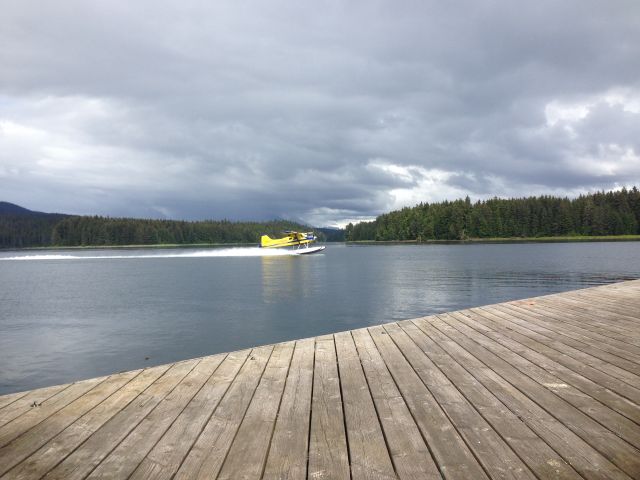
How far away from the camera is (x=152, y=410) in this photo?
12.1ft

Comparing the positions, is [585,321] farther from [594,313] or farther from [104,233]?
[104,233]

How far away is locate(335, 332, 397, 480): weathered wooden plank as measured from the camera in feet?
8.48

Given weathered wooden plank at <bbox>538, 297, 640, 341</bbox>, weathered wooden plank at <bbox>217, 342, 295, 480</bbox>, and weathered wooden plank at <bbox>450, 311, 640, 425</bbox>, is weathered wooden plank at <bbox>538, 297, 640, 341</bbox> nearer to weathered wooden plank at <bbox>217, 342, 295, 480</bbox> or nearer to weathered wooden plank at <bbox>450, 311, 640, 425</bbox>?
weathered wooden plank at <bbox>450, 311, 640, 425</bbox>

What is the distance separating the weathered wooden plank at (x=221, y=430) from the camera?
265 cm

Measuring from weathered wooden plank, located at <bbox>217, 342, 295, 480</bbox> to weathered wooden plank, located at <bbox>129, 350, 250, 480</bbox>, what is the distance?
0.33 meters

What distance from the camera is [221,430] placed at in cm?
321

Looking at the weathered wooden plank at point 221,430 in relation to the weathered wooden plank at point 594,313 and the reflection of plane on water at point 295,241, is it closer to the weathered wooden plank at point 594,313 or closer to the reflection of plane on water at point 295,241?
the weathered wooden plank at point 594,313

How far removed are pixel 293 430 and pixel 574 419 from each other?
2197mm

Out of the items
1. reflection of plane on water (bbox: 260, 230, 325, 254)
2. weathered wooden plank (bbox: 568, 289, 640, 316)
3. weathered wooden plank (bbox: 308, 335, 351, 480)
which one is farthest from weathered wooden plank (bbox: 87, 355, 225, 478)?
reflection of plane on water (bbox: 260, 230, 325, 254)

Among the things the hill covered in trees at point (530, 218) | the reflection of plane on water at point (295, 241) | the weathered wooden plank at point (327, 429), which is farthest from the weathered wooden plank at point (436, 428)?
the hill covered in trees at point (530, 218)

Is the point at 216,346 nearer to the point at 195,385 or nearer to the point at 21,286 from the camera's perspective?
the point at 195,385

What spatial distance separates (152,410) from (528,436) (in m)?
3.06

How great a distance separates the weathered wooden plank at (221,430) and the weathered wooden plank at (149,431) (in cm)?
34

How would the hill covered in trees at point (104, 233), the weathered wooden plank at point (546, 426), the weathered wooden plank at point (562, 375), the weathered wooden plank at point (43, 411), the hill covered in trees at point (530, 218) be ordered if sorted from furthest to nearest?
1. the hill covered in trees at point (104, 233)
2. the hill covered in trees at point (530, 218)
3. the weathered wooden plank at point (562, 375)
4. the weathered wooden plank at point (43, 411)
5. the weathered wooden plank at point (546, 426)
